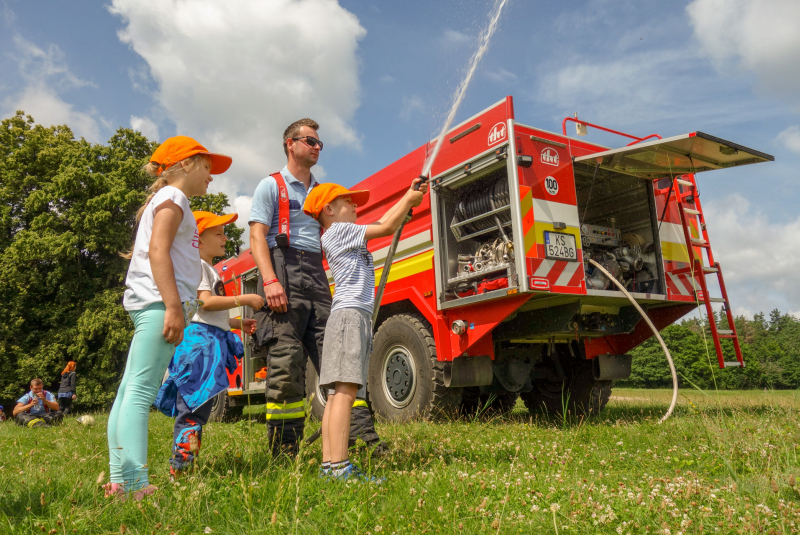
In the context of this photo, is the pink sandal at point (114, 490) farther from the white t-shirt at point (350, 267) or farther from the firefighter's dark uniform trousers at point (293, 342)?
the white t-shirt at point (350, 267)

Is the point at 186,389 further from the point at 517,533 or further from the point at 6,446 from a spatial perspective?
the point at 6,446

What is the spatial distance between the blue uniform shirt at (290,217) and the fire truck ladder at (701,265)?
410 cm

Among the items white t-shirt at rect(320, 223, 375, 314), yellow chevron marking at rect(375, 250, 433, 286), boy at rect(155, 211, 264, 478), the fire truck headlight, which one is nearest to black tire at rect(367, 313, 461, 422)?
the fire truck headlight

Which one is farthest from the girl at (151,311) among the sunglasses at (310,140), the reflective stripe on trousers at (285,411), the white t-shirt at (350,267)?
the sunglasses at (310,140)

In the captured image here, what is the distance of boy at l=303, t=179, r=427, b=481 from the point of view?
2830 mm

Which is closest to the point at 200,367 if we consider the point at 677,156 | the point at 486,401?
the point at 677,156

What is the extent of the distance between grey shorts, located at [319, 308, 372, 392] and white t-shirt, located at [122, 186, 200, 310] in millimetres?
722

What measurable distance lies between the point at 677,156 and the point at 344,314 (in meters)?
3.87

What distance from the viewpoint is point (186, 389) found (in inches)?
119

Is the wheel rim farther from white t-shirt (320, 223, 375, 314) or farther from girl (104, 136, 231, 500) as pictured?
girl (104, 136, 231, 500)

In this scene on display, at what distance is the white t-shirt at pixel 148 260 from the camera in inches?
100

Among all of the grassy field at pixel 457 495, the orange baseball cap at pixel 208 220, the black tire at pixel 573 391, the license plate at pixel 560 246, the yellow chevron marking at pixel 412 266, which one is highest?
the yellow chevron marking at pixel 412 266

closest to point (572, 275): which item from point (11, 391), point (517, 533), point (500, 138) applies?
point (500, 138)

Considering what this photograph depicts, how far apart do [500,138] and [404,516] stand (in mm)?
3717
